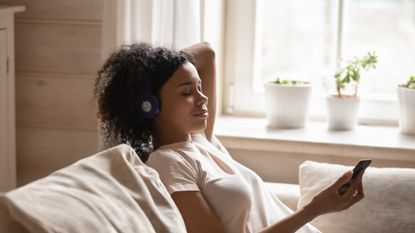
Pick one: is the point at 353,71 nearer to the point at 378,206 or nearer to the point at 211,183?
the point at 378,206

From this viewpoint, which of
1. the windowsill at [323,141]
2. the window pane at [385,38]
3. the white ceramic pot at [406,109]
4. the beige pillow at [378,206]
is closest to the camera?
the beige pillow at [378,206]

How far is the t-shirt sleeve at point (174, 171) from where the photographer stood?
6.07 feet

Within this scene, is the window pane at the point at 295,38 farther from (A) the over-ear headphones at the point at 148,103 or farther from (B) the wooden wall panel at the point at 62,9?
(A) the over-ear headphones at the point at 148,103

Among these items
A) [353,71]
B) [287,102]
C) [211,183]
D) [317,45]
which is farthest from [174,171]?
[317,45]

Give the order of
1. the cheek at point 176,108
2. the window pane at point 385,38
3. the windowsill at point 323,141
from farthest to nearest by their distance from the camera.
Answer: the window pane at point 385,38
the windowsill at point 323,141
the cheek at point 176,108

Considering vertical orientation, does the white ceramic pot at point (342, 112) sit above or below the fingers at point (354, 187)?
above

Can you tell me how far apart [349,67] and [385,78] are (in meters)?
0.25

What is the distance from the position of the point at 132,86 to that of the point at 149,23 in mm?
718

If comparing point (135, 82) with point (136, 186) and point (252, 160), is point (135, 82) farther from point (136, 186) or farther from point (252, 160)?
point (252, 160)

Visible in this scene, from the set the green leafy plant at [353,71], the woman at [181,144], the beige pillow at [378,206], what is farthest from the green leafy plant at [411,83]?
the woman at [181,144]

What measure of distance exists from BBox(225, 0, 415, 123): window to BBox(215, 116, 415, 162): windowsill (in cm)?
19

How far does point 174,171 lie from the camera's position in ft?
6.16

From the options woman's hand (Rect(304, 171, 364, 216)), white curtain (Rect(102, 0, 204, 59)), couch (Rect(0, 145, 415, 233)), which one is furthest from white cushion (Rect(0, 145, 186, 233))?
white curtain (Rect(102, 0, 204, 59))

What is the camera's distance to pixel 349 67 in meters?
2.95
